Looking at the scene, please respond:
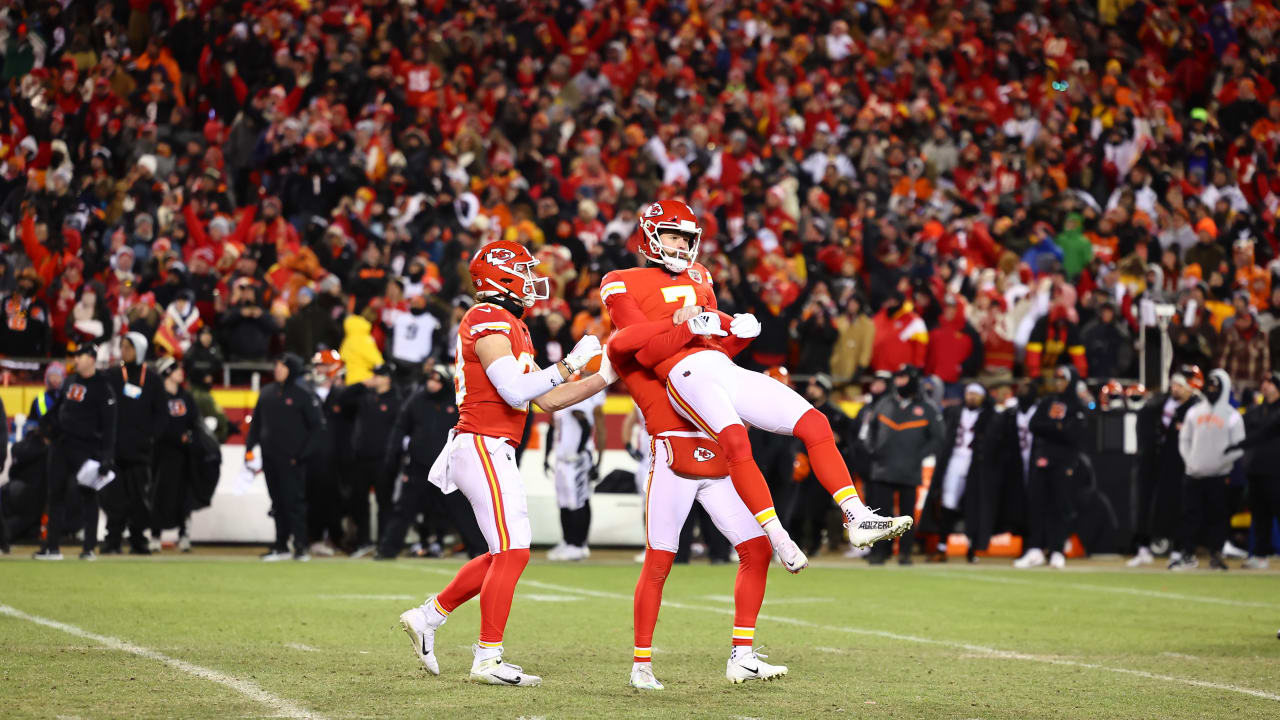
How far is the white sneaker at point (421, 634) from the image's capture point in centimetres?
788

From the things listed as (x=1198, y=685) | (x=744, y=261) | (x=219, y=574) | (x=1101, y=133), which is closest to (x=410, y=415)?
(x=219, y=574)

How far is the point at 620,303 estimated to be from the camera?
7883 millimetres

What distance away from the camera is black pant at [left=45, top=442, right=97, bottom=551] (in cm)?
1590

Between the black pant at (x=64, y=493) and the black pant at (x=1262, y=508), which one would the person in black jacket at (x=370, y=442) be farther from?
the black pant at (x=1262, y=508)

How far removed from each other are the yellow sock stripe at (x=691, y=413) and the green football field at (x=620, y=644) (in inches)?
45.9

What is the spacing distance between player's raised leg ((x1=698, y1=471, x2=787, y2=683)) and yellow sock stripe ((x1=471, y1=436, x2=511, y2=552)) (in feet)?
3.07

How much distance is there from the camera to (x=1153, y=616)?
12.0 metres

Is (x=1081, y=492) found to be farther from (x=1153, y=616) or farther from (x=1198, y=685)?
(x=1198, y=685)

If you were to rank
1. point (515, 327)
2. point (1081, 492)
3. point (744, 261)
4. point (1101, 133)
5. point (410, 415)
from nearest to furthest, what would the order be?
1. point (515, 327)
2. point (410, 415)
3. point (1081, 492)
4. point (744, 261)
5. point (1101, 133)

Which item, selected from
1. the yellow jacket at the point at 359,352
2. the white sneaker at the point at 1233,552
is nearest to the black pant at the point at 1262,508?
the white sneaker at the point at 1233,552

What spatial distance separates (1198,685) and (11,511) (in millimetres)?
12521

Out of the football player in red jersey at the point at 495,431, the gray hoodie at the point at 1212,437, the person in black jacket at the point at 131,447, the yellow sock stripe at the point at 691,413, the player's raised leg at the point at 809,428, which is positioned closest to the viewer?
the player's raised leg at the point at 809,428

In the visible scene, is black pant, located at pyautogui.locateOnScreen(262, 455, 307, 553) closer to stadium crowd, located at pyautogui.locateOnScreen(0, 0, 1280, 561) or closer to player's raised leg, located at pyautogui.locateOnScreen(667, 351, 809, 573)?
stadium crowd, located at pyautogui.locateOnScreen(0, 0, 1280, 561)

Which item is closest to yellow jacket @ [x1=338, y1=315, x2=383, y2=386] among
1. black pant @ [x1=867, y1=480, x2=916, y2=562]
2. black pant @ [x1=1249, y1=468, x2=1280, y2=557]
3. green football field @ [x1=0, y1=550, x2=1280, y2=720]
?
green football field @ [x1=0, y1=550, x2=1280, y2=720]
